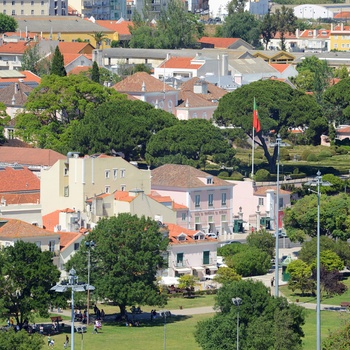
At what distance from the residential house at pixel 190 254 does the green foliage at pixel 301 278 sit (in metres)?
5.65

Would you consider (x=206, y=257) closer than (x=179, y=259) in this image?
No

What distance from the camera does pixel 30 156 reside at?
110125mm

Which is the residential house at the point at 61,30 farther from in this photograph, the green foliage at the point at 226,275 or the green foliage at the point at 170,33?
the green foliage at the point at 226,275

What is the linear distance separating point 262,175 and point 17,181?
67.0 feet

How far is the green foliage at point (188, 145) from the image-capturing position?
111688 mm

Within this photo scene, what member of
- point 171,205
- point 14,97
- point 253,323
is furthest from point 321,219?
point 14,97

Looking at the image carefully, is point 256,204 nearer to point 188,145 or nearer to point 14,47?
point 188,145

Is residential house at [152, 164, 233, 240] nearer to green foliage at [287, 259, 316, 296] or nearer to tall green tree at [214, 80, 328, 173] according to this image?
green foliage at [287, 259, 316, 296]

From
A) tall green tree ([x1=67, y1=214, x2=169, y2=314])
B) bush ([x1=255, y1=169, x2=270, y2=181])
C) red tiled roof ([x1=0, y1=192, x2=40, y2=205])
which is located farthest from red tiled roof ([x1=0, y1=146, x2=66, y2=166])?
tall green tree ([x1=67, y1=214, x2=169, y2=314])

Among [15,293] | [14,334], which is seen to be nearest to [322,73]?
[15,293]

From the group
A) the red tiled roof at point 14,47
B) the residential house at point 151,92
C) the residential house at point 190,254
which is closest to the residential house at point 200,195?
the residential house at point 190,254

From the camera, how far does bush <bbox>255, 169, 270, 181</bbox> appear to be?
11500 cm

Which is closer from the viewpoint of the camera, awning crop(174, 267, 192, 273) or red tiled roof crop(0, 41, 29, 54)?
awning crop(174, 267, 192, 273)

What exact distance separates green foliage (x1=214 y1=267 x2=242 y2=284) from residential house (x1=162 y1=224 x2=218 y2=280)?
1841mm
